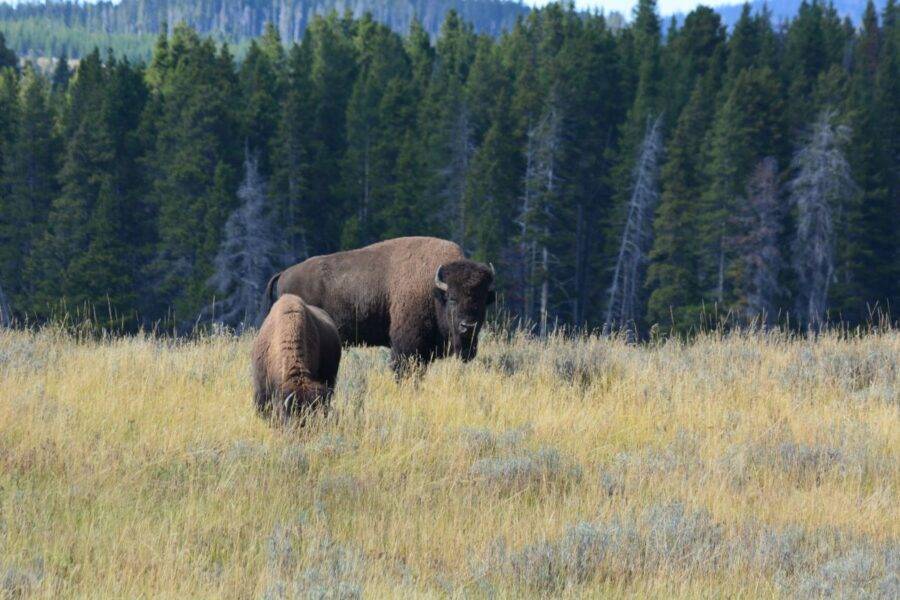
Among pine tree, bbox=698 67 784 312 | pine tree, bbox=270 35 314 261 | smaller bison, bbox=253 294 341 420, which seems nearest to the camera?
smaller bison, bbox=253 294 341 420

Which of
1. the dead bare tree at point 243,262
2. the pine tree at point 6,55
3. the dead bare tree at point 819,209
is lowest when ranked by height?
the dead bare tree at point 243,262

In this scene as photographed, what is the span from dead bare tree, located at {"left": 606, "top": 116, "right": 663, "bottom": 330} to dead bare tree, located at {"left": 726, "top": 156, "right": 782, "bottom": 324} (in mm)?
5773

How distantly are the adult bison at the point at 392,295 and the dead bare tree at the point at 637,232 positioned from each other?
140 feet

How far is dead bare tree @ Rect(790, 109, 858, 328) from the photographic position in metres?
49.9

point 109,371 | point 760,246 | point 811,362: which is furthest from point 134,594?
point 760,246

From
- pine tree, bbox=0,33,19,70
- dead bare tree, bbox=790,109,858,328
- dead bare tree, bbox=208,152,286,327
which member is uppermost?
pine tree, bbox=0,33,19,70

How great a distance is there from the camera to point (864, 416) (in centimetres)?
934

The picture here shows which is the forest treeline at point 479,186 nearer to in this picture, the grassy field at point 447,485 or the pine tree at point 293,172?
the pine tree at point 293,172

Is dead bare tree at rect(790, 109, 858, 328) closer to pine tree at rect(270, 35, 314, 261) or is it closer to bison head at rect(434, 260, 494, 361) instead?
pine tree at rect(270, 35, 314, 261)

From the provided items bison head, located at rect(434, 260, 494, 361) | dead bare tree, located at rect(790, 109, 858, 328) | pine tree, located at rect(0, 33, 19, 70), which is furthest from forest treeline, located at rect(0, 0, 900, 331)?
bison head, located at rect(434, 260, 494, 361)

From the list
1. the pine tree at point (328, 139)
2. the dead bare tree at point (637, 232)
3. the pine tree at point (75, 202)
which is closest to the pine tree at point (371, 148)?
the pine tree at point (328, 139)

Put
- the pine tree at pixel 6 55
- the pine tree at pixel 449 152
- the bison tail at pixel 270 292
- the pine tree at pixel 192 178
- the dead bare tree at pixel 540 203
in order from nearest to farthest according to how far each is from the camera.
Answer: the bison tail at pixel 270 292, the pine tree at pixel 192 178, the dead bare tree at pixel 540 203, the pine tree at pixel 449 152, the pine tree at pixel 6 55

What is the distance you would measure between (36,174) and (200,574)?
55484 millimetres

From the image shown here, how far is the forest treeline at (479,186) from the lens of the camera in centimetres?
5022
